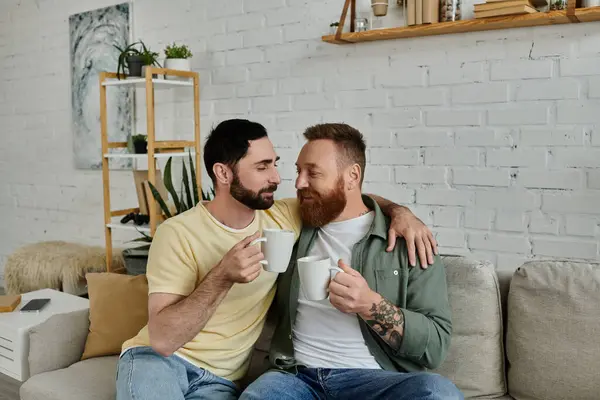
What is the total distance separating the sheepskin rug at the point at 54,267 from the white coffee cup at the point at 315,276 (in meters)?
2.37

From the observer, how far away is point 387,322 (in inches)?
65.8

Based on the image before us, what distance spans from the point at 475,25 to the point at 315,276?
1488 mm

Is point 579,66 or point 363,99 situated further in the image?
point 363,99

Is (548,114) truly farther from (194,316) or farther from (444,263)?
(194,316)

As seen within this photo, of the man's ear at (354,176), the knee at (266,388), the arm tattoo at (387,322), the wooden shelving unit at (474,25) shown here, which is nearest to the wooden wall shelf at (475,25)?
the wooden shelving unit at (474,25)

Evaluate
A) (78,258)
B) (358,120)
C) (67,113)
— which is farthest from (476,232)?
(67,113)

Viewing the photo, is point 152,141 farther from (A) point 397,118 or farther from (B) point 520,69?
(B) point 520,69

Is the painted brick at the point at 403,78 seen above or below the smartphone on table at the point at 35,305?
above

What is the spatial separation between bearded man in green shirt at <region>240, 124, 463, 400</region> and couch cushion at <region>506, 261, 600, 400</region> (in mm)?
229

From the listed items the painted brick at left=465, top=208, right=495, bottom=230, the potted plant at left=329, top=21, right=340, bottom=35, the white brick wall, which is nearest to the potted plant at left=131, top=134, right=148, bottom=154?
the white brick wall

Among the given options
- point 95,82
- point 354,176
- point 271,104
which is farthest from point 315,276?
point 95,82

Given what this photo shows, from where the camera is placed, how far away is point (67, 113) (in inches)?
172

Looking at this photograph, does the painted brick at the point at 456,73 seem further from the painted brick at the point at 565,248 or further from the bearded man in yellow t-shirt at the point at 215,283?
the bearded man in yellow t-shirt at the point at 215,283

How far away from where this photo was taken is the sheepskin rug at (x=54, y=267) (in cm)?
363
